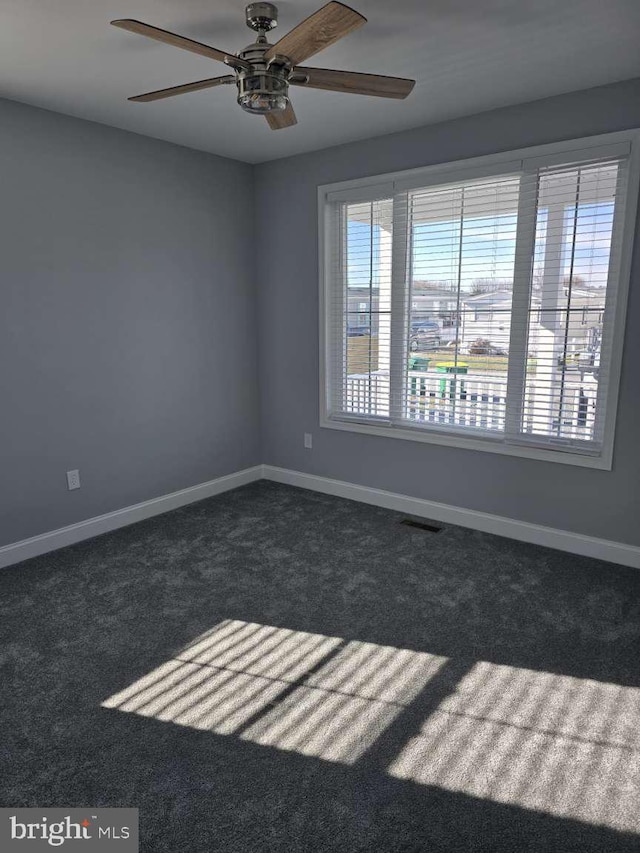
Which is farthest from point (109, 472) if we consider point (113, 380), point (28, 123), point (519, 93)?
point (519, 93)

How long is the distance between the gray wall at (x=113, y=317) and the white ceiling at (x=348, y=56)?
316 millimetres

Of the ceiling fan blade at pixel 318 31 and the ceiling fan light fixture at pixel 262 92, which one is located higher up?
the ceiling fan blade at pixel 318 31

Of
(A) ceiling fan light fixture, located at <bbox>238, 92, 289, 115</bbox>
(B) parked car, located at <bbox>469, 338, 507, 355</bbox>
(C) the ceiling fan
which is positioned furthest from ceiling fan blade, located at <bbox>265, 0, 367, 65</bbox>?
(B) parked car, located at <bbox>469, 338, 507, 355</bbox>

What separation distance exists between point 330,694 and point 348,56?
269 cm

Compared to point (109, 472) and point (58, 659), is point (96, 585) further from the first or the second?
point (109, 472)

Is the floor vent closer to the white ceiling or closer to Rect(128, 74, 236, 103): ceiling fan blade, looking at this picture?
the white ceiling

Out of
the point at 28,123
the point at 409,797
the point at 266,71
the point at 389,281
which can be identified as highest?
the point at 28,123

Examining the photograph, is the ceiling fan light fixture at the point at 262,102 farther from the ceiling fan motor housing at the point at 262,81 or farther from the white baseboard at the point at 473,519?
the white baseboard at the point at 473,519

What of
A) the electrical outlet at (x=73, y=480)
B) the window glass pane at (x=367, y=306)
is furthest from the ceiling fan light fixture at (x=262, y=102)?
the electrical outlet at (x=73, y=480)

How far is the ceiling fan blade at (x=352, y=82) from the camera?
2.02 metres

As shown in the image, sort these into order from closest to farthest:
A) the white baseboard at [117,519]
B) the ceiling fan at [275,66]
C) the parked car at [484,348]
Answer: the ceiling fan at [275,66]
the white baseboard at [117,519]
the parked car at [484,348]

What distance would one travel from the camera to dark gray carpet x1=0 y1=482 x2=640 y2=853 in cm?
162

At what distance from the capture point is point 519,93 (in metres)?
2.96

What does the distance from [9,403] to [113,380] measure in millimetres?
665
